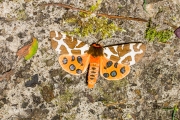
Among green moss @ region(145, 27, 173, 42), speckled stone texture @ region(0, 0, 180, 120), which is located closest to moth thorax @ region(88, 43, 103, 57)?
speckled stone texture @ region(0, 0, 180, 120)

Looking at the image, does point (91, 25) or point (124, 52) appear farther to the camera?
point (91, 25)

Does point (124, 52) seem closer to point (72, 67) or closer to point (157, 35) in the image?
point (157, 35)

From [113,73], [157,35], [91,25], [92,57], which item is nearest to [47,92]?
[92,57]

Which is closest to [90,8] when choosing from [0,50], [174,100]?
[0,50]

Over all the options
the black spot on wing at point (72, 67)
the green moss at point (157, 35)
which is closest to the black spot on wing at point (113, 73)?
the black spot on wing at point (72, 67)

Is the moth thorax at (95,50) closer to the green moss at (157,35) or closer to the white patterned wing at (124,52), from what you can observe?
the white patterned wing at (124,52)
